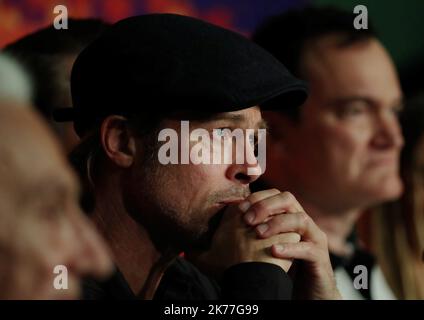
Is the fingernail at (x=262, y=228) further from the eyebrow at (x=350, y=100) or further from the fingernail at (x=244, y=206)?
the eyebrow at (x=350, y=100)

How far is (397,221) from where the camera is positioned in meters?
1.91

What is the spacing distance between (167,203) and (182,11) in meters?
0.79

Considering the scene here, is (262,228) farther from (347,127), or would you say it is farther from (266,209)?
(347,127)

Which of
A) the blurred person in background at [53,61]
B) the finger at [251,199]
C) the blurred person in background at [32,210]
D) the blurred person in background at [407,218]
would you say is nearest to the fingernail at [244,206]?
the finger at [251,199]

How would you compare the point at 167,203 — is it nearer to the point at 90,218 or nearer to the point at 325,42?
the point at 90,218

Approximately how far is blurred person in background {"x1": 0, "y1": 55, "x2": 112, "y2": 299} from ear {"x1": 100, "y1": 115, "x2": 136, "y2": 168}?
0.42 m

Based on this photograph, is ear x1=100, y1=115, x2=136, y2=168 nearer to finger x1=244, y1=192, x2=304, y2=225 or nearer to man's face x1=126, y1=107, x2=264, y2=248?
man's face x1=126, y1=107, x2=264, y2=248

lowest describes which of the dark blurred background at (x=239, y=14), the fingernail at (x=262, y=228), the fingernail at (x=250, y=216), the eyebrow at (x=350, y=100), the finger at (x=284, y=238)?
the finger at (x=284, y=238)

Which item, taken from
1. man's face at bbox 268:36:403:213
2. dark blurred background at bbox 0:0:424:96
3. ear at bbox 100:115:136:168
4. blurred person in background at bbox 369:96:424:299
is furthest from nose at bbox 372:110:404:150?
ear at bbox 100:115:136:168

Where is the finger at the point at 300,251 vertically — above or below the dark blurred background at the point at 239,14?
below

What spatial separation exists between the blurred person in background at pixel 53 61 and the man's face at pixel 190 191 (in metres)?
0.17

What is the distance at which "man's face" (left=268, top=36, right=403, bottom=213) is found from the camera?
66.7 inches

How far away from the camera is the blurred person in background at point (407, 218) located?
1.87 meters
